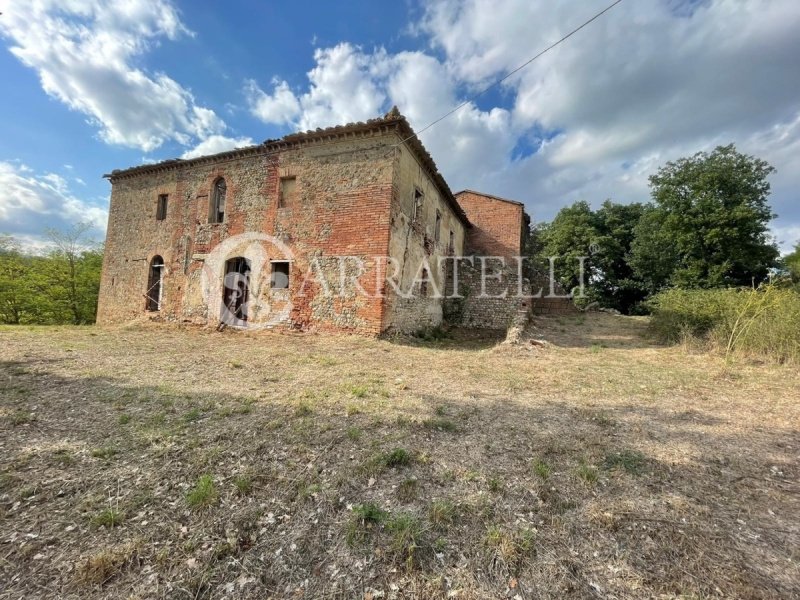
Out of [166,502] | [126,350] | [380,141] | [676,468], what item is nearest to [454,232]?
[380,141]

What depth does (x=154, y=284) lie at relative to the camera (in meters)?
12.8

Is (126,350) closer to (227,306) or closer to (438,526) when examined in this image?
(227,306)

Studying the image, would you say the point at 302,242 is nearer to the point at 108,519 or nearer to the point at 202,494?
the point at 202,494

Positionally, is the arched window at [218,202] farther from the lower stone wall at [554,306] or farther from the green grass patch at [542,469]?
the lower stone wall at [554,306]

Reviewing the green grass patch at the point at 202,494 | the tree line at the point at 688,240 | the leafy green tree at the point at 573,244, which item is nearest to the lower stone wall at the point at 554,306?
the tree line at the point at 688,240

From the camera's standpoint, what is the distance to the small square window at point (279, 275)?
33.7ft

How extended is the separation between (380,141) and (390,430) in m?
8.01

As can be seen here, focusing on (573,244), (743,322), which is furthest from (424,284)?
(573,244)

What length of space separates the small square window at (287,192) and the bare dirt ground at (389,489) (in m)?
6.68

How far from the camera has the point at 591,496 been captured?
7.92 feet

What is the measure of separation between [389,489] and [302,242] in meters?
8.51

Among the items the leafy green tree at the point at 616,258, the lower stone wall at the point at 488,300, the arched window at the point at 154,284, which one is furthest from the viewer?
the leafy green tree at the point at 616,258

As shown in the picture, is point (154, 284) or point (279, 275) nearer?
point (279, 275)

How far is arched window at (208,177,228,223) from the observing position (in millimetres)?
11781
